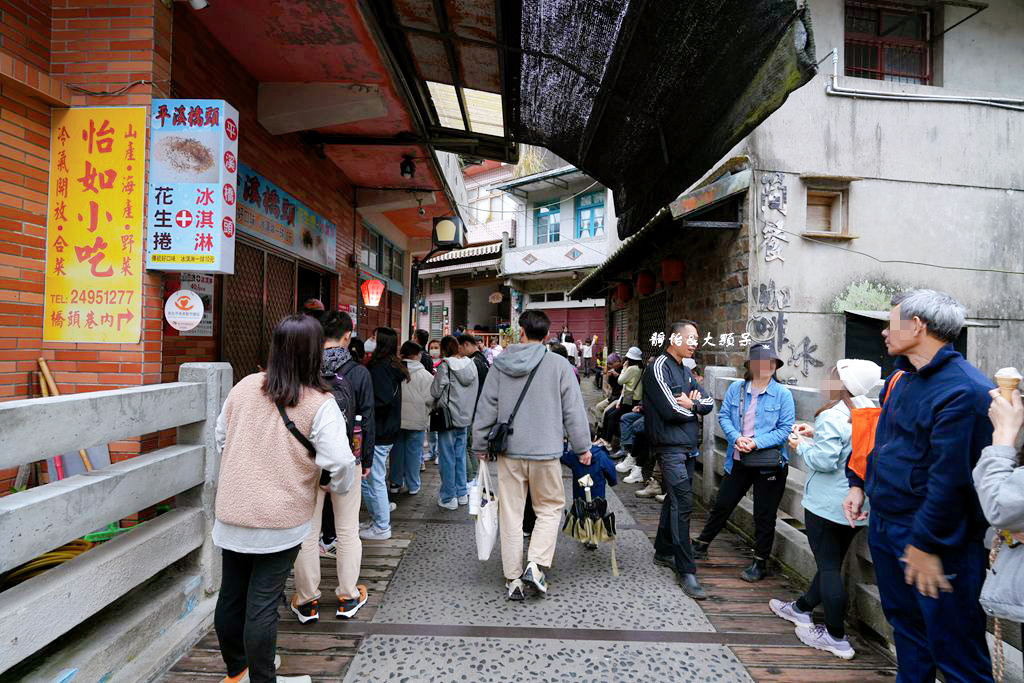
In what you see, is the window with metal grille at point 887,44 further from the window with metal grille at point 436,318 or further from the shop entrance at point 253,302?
the window with metal grille at point 436,318

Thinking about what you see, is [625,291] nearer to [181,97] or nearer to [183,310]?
[181,97]

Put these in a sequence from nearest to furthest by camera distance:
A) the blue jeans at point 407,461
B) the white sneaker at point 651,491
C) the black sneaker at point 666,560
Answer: the black sneaker at point 666,560
the blue jeans at point 407,461
the white sneaker at point 651,491

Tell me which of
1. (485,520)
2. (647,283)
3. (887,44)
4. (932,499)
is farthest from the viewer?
(647,283)

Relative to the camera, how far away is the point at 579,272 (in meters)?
22.0

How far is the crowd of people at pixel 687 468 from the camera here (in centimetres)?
199

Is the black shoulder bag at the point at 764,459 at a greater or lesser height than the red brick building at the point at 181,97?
lesser

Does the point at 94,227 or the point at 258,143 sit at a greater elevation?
the point at 258,143

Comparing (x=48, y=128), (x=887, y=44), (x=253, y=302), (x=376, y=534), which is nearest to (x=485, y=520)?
(x=376, y=534)

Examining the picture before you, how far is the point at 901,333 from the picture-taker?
220 cm

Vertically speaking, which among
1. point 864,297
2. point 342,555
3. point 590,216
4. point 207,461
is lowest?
point 342,555

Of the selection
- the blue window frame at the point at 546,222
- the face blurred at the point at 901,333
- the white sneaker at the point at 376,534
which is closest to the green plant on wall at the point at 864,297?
the face blurred at the point at 901,333

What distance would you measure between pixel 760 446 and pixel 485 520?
217cm

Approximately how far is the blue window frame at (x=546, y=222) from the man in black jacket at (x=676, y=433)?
18.6 m

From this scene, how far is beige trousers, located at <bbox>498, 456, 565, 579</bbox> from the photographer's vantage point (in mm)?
3613
